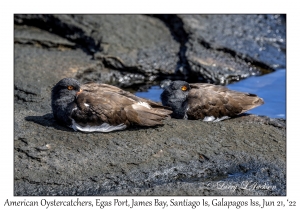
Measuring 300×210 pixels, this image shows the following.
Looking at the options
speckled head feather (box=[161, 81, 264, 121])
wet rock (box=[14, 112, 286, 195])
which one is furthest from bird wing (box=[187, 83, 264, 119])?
wet rock (box=[14, 112, 286, 195])

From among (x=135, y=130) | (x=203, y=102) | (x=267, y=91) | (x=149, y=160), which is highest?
(x=267, y=91)

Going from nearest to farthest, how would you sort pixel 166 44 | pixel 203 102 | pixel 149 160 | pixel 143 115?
1. pixel 149 160
2. pixel 143 115
3. pixel 203 102
4. pixel 166 44

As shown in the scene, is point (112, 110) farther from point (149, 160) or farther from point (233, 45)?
point (233, 45)

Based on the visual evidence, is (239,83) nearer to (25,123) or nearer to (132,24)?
(132,24)

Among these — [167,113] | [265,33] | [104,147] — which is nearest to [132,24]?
[265,33]

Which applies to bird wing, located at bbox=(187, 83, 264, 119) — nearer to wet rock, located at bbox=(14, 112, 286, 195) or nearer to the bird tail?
wet rock, located at bbox=(14, 112, 286, 195)

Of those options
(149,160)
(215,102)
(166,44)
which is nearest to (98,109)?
(149,160)
